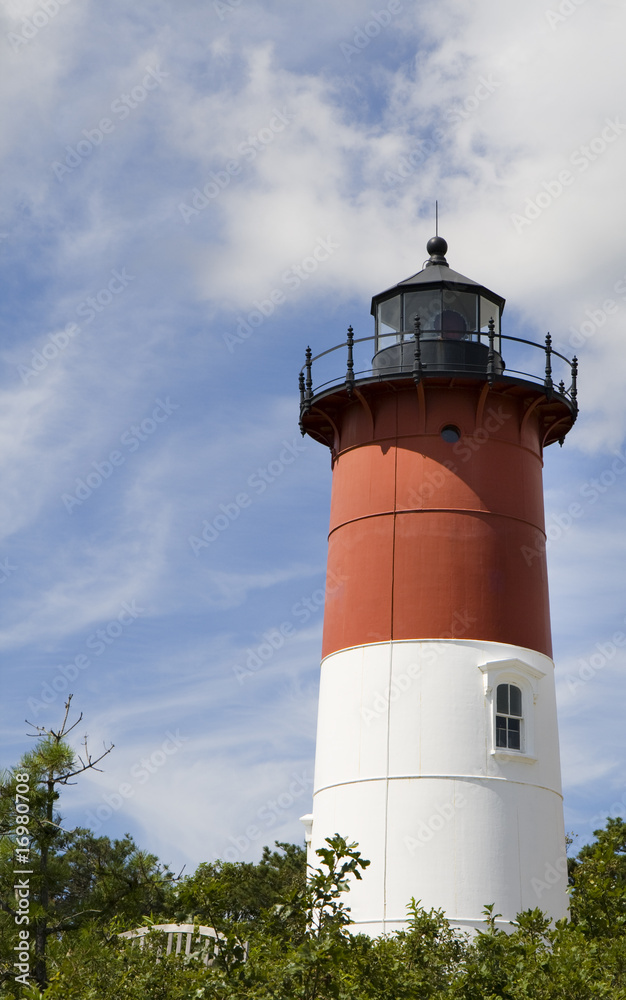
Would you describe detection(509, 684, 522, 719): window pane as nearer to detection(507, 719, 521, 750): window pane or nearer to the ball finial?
detection(507, 719, 521, 750): window pane

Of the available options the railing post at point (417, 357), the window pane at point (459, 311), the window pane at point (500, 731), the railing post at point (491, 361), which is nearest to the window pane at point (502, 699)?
the window pane at point (500, 731)

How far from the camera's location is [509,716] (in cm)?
1761

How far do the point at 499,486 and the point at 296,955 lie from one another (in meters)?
10.8

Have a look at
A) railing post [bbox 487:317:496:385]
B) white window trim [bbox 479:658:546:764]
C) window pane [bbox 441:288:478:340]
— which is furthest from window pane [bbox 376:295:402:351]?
white window trim [bbox 479:658:546:764]

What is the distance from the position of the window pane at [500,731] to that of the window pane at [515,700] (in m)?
0.20

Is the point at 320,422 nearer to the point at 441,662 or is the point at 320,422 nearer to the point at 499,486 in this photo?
the point at 499,486

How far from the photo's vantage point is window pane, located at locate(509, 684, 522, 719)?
17688mm

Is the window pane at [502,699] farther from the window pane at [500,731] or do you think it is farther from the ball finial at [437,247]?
the ball finial at [437,247]

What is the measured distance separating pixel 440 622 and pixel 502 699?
4.78 ft

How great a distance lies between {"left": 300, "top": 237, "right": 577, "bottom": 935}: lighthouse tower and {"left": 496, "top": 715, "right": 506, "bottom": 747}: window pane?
1.2 inches

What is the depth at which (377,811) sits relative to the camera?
17078mm

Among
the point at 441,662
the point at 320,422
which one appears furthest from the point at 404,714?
the point at 320,422

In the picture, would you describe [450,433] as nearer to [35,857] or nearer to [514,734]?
[514,734]

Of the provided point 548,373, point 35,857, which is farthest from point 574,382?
point 35,857
